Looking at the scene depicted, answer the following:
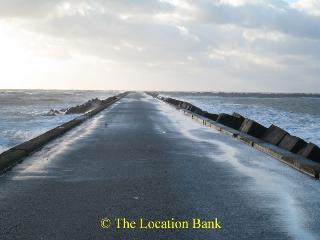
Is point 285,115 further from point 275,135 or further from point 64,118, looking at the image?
point 275,135

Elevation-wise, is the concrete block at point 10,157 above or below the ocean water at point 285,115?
above

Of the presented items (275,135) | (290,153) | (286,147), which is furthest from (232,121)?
(290,153)

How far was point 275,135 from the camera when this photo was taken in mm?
13742

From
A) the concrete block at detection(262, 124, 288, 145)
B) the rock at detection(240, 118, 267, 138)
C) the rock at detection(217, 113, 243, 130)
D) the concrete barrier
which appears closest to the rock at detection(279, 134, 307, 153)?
the concrete barrier

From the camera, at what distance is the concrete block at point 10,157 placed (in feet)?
28.8

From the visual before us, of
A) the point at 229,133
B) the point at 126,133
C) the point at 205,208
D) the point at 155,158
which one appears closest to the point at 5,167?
the point at 155,158

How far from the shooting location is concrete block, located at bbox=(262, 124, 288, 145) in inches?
519

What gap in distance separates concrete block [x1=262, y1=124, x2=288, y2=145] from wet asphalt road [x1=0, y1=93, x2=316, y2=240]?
3397 millimetres

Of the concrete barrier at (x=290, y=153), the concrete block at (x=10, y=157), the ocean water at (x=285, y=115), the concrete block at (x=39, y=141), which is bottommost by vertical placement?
the ocean water at (x=285, y=115)

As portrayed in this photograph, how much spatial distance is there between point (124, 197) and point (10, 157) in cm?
418

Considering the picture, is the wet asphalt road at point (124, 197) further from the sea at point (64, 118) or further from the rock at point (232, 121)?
the rock at point (232, 121)

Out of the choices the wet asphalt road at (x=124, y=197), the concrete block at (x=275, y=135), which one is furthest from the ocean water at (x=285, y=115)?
the wet asphalt road at (x=124, y=197)

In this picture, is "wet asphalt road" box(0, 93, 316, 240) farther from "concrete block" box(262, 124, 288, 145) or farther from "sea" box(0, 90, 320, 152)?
"sea" box(0, 90, 320, 152)

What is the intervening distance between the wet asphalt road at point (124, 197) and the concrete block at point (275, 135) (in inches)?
134
